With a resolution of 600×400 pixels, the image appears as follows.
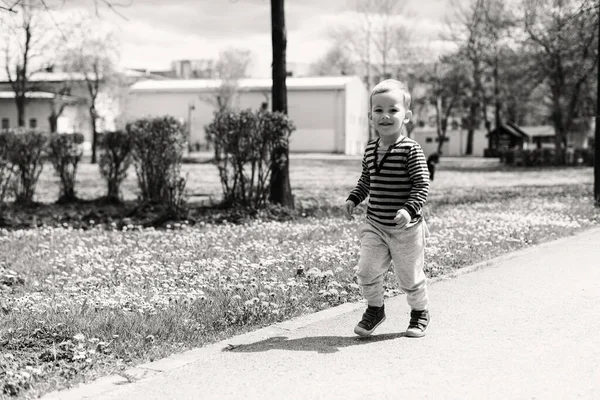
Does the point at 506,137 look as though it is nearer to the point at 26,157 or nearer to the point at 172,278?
the point at 26,157

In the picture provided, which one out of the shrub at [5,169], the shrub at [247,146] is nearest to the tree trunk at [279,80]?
the shrub at [247,146]

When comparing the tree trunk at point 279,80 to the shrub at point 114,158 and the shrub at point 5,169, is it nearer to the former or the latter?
the shrub at point 114,158

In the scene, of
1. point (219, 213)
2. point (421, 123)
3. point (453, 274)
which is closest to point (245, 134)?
point (219, 213)

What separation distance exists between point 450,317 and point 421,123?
82.1 metres

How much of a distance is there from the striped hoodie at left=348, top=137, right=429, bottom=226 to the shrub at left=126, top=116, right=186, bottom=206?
8298 millimetres

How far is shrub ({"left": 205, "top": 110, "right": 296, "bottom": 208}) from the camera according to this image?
12672 mm

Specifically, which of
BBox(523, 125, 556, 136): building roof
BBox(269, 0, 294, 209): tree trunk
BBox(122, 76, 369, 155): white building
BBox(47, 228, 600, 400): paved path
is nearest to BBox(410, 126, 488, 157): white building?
BBox(523, 125, 556, 136): building roof

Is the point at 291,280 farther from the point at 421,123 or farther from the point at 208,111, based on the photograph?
the point at 421,123

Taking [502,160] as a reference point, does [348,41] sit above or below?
above

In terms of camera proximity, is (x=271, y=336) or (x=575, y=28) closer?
(x=271, y=336)

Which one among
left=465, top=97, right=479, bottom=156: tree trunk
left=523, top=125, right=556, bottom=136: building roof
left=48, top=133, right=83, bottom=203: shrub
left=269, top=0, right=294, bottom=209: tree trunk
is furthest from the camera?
left=523, top=125, right=556, bottom=136: building roof

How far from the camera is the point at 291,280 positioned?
22.1 ft

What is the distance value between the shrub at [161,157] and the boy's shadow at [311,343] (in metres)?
8.32

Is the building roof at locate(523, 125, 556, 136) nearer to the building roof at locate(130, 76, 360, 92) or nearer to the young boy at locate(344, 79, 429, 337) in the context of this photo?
the building roof at locate(130, 76, 360, 92)
